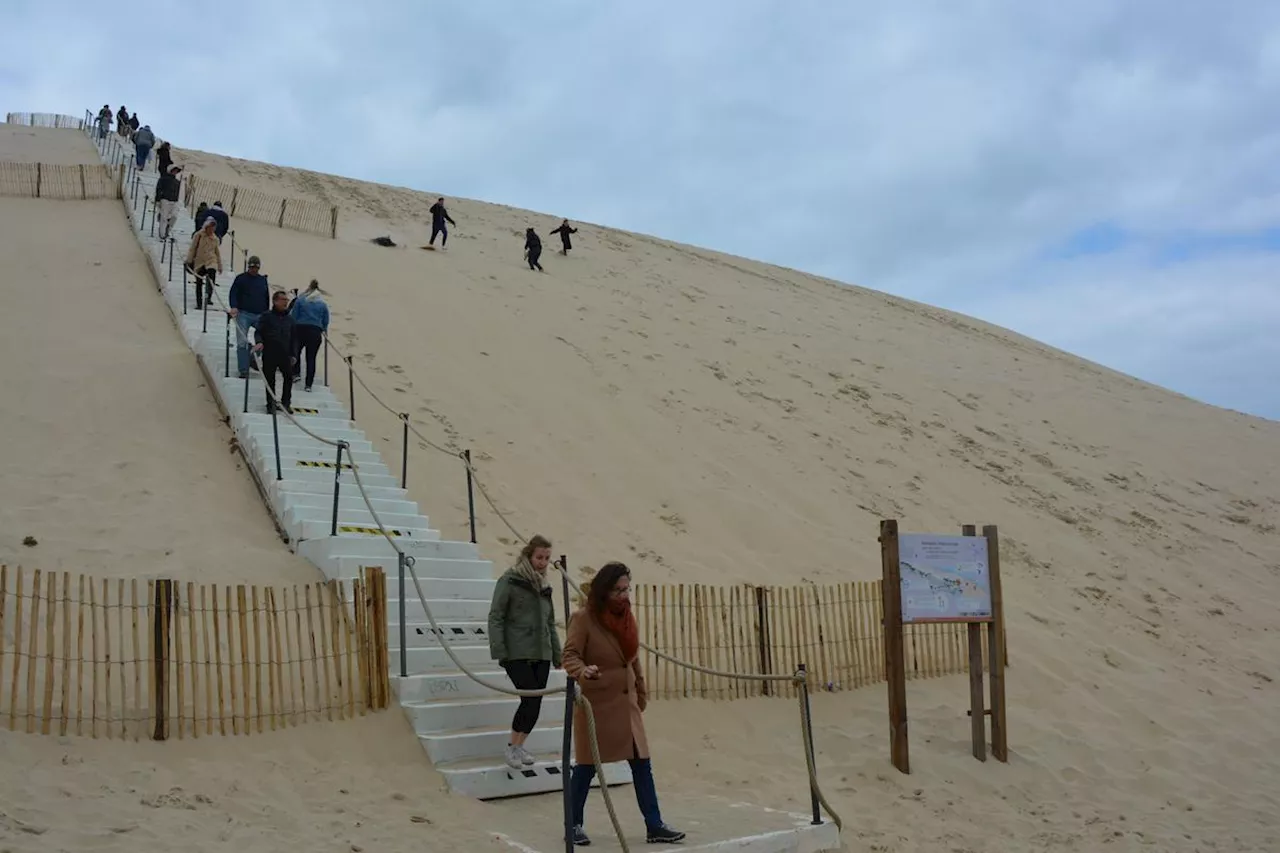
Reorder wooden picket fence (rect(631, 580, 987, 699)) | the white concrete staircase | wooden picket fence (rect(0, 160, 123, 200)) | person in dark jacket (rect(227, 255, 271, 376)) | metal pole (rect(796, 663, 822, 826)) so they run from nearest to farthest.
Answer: metal pole (rect(796, 663, 822, 826))
the white concrete staircase
wooden picket fence (rect(631, 580, 987, 699))
person in dark jacket (rect(227, 255, 271, 376))
wooden picket fence (rect(0, 160, 123, 200))

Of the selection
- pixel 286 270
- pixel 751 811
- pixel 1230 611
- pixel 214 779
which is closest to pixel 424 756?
pixel 214 779

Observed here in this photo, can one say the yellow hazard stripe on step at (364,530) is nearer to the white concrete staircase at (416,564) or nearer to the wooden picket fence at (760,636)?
the white concrete staircase at (416,564)

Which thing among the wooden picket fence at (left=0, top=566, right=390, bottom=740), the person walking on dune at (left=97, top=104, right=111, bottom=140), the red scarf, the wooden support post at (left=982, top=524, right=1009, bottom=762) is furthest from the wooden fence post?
the person walking on dune at (left=97, top=104, right=111, bottom=140)

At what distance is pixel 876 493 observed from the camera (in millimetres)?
14148

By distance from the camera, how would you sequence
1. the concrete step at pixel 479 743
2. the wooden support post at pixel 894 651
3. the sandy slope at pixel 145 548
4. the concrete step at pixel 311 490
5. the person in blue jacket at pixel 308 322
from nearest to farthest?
the sandy slope at pixel 145 548 → the concrete step at pixel 479 743 → the wooden support post at pixel 894 651 → the concrete step at pixel 311 490 → the person in blue jacket at pixel 308 322

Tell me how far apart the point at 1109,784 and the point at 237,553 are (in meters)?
6.67

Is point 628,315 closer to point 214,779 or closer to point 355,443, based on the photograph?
point 355,443

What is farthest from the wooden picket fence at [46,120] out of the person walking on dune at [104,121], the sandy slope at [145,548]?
the sandy slope at [145,548]

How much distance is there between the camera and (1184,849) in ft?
22.6

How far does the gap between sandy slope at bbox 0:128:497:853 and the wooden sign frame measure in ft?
10.6

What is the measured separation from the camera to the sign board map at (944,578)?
7832 millimetres

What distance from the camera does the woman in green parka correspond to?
607 cm

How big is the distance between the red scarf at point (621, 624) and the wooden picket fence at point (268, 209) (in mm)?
19532

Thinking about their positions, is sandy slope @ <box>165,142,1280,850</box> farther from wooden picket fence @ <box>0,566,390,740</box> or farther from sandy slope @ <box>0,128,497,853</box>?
wooden picket fence @ <box>0,566,390,740</box>
